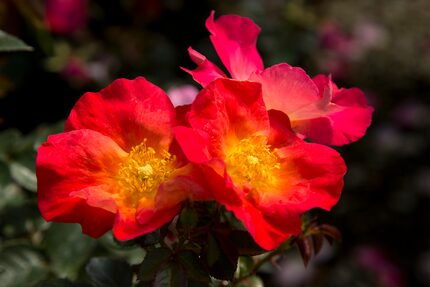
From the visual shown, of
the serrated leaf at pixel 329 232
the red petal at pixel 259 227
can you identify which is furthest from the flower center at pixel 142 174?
the serrated leaf at pixel 329 232

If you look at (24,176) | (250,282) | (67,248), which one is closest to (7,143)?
(24,176)

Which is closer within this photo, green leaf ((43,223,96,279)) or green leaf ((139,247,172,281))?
green leaf ((139,247,172,281))

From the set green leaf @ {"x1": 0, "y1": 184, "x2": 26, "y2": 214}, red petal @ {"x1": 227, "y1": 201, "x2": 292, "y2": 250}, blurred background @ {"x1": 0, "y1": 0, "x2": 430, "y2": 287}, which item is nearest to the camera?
red petal @ {"x1": 227, "y1": 201, "x2": 292, "y2": 250}

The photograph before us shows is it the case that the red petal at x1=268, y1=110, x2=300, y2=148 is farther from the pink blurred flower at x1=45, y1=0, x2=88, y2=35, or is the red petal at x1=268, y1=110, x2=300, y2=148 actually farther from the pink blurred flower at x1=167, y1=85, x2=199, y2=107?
the pink blurred flower at x1=45, y1=0, x2=88, y2=35

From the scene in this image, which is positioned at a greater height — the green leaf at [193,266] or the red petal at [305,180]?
the red petal at [305,180]

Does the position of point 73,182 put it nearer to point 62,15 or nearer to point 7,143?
point 7,143

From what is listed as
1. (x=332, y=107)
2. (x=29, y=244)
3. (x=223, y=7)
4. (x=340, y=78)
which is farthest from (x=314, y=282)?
(x=332, y=107)

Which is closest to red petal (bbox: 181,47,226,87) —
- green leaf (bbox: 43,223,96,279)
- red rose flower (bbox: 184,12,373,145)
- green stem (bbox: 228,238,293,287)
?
red rose flower (bbox: 184,12,373,145)

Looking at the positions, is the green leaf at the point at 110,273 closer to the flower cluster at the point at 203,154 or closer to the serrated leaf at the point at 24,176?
the flower cluster at the point at 203,154
